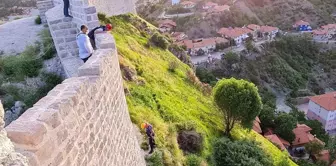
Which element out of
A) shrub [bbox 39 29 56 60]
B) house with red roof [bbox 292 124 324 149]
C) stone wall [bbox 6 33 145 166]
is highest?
stone wall [bbox 6 33 145 166]

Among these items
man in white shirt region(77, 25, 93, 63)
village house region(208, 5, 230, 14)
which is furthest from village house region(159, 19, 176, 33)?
man in white shirt region(77, 25, 93, 63)

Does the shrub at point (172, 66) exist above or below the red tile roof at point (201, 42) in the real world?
above

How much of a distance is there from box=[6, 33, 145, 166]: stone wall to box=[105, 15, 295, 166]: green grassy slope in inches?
203

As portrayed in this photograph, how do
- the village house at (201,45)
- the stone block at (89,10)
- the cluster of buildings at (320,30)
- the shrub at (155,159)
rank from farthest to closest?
the cluster of buildings at (320,30), the village house at (201,45), the shrub at (155,159), the stone block at (89,10)

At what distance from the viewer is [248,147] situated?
16516 mm

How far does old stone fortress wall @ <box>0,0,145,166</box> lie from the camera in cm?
277

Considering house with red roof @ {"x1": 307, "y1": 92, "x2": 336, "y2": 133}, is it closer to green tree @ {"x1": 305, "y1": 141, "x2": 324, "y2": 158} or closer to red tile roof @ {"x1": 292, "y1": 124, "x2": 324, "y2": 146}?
red tile roof @ {"x1": 292, "y1": 124, "x2": 324, "y2": 146}

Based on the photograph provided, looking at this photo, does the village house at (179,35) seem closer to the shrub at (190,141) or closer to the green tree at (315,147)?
the green tree at (315,147)

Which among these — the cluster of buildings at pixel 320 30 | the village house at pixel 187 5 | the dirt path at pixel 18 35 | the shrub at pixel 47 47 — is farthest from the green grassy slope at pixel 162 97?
the cluster of buildings at pixel 320 30

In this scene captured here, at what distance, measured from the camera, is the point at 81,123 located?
3881 millimetres

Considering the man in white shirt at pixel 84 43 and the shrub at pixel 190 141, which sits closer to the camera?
the man in white shirt at pixel 84 43

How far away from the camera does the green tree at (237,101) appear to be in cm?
1812

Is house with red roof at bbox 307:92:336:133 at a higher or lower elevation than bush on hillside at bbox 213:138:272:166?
lower

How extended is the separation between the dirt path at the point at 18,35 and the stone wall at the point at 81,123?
7683mm
